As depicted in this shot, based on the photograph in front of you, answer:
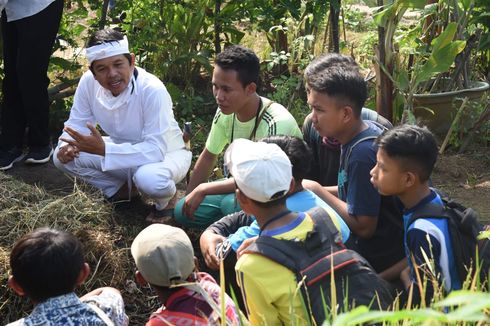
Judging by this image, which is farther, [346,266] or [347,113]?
[347,113]

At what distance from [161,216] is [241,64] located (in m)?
1.02

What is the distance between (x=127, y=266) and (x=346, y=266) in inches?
65.6

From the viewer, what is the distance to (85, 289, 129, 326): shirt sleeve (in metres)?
2.81

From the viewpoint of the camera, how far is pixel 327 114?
3.46 m

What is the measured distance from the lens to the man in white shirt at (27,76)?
4.75 metres

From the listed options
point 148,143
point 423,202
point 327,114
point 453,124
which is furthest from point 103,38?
point 453,124

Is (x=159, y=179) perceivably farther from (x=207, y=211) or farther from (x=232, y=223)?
(x=232, y=223)

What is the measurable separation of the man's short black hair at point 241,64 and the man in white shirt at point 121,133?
0.59 m

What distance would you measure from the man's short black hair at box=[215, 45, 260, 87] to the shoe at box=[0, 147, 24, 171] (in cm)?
179

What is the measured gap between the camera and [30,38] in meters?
4.79

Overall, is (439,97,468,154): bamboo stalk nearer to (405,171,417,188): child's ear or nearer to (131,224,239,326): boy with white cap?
(405,171,417,188): child's ear

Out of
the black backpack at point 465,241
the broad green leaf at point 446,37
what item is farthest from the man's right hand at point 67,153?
the broad green leaf at point 446,37

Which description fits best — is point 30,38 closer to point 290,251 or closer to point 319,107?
point 319,107

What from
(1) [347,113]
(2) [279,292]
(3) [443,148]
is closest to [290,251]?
(2) [279,292]
